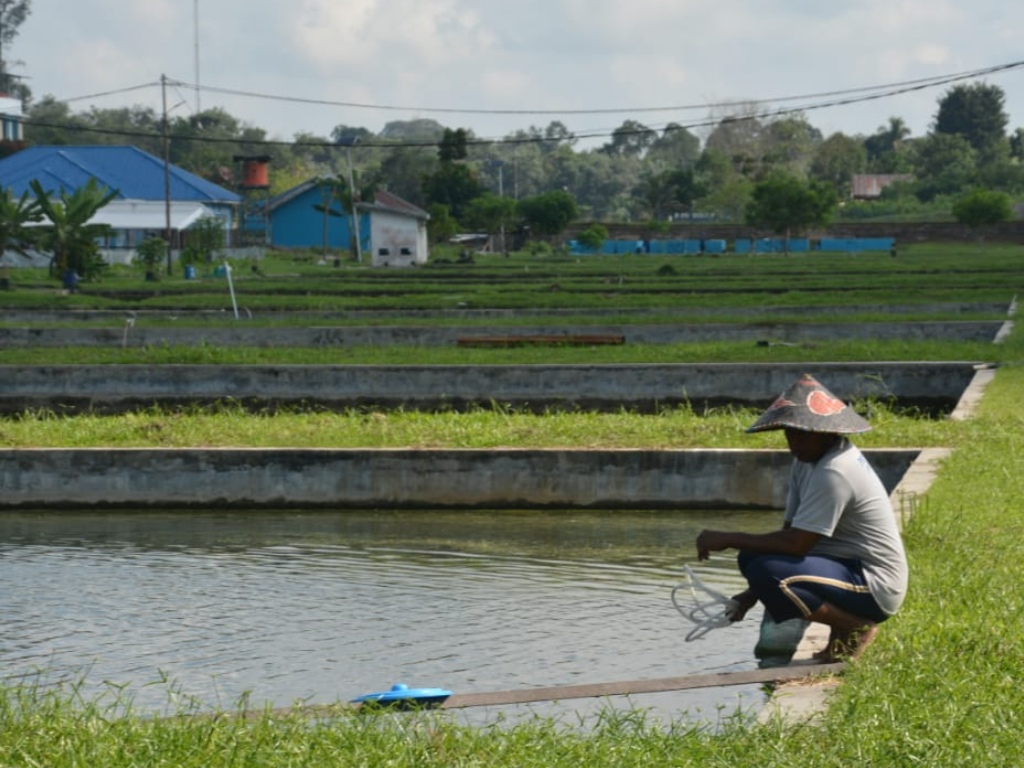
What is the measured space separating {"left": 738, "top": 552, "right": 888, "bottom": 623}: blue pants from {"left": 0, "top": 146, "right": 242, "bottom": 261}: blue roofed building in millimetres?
64640

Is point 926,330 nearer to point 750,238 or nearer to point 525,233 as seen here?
point 750,238

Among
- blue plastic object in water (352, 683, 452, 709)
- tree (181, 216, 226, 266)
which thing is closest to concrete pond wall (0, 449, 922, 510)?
blue plastic object in water (352, 683, 452, 709)

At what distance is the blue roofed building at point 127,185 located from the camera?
241 ft

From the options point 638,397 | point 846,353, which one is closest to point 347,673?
point 638,397

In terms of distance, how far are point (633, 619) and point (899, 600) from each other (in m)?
2.81

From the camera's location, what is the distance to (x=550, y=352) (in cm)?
2417

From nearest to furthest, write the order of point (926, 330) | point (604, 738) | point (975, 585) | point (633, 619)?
point (604, 738) < point (975, 585) < point (633, 619) < point (926, 330)

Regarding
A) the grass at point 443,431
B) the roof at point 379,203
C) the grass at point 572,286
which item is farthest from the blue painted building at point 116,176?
the grass at point 443,431

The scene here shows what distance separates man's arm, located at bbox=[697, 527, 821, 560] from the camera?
296 inches

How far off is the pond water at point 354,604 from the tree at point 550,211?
73512mm

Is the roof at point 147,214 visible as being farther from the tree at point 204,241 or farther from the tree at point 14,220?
the tree at point 14,220

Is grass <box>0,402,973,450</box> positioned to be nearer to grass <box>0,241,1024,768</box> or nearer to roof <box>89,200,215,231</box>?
grass <box>0,241,1024,768</box>

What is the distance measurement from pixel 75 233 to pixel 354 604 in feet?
131

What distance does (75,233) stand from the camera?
159 ft
